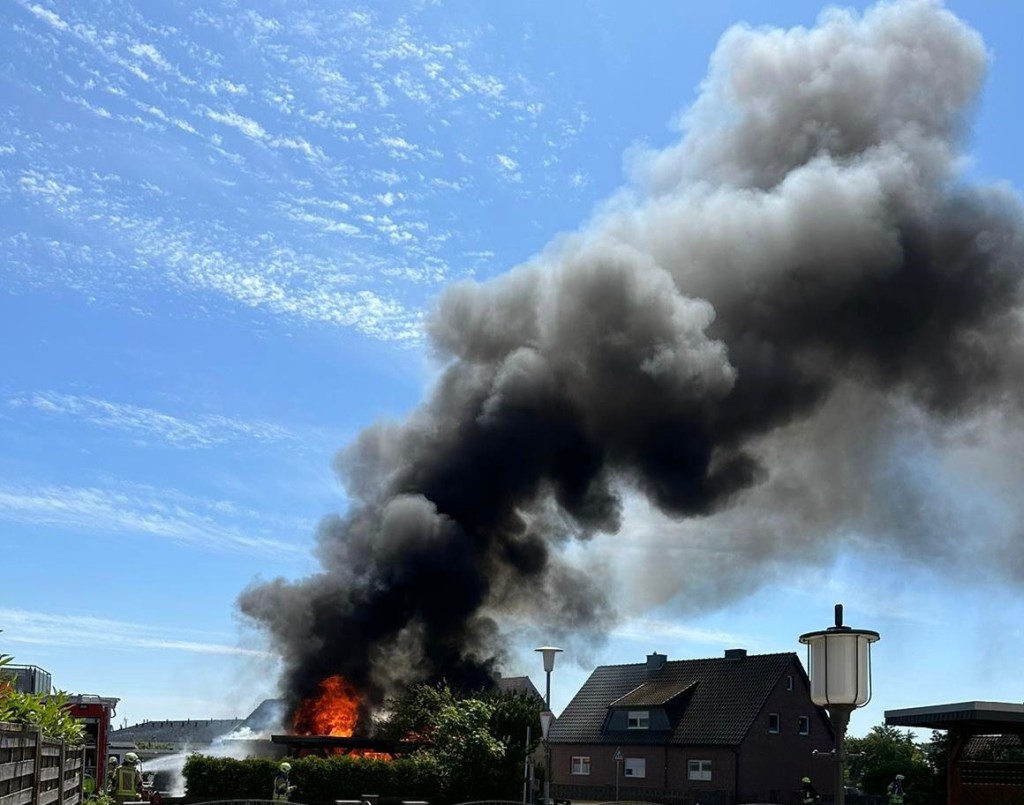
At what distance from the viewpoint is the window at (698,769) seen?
155 feet

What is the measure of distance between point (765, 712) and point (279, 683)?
66.4 feet

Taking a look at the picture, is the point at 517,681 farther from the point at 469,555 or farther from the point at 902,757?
the point at 469,555

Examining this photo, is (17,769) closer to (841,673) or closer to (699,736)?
(841,673)

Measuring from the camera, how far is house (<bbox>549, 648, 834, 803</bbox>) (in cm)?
4672

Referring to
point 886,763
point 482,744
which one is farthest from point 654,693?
point 482,744

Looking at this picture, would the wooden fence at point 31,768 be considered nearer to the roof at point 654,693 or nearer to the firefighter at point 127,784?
the firefighter at point 127,784

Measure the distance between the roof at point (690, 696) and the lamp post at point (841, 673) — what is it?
Answer: 128 ft

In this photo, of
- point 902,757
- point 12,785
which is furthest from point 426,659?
point 12,785

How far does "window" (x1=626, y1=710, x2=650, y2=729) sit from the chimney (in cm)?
329

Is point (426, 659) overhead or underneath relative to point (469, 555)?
underneath

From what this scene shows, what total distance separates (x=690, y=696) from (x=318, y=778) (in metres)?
23.4

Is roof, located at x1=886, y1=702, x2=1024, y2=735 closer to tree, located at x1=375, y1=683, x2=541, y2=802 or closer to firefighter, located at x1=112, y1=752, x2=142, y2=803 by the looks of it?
tree, located at x1=375, y1=683, x2=541, y2=802

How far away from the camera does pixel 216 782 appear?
3028cm

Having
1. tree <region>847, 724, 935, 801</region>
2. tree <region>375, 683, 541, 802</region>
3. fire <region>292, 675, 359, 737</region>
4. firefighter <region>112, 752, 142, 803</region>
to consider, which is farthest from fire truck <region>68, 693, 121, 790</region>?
tree <region>847, 724, 935, 801</region>
